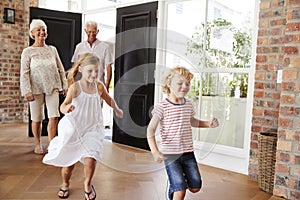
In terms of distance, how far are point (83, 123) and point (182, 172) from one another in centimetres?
74

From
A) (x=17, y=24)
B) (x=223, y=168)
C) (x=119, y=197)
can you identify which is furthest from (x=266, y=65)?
(x=17, y=24)

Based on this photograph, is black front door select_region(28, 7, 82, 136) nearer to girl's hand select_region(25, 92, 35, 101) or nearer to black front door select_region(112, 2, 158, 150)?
black front door select_region(112, 2, 158, 150)

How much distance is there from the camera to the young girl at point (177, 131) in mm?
1700

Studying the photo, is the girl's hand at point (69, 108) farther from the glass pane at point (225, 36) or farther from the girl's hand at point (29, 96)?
the glass pane at point (225, 36)

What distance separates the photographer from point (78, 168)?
2.98 metres

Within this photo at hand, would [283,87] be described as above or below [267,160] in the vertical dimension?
above

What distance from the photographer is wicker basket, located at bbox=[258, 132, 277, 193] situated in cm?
251

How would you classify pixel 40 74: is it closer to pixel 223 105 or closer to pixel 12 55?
pixel 223 105

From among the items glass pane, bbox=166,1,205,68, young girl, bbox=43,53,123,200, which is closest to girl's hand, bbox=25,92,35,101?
young girl, bbox=43,53,123,200

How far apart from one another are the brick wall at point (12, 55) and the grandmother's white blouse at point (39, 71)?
2.20m

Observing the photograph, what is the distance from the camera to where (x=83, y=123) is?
2045 mm

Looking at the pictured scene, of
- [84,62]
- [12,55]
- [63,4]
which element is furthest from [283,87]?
[12,55]

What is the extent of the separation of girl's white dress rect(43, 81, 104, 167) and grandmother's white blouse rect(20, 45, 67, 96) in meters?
1.34

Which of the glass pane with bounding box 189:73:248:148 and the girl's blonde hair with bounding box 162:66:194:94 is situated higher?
the girl's blonde hair with bounding box 162:66:194:94
